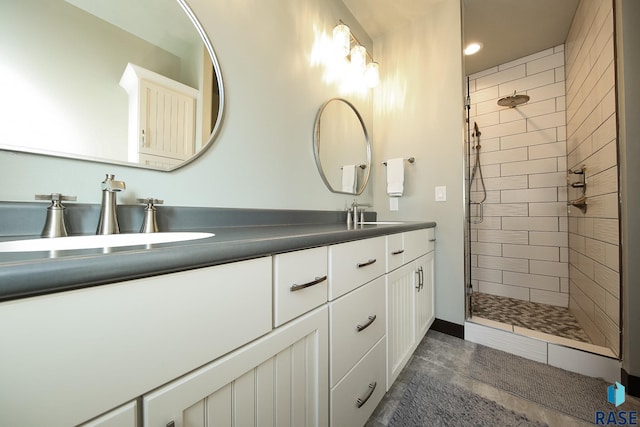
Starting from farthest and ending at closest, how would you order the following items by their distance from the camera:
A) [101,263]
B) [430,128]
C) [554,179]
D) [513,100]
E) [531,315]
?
[513,100] → [554,179] → [531,315] → [430,128] → [101,263]

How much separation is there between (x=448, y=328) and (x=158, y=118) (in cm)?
212

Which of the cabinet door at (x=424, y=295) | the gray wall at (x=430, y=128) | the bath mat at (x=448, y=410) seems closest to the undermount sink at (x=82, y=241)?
the bath mat at (x=448, y=410)

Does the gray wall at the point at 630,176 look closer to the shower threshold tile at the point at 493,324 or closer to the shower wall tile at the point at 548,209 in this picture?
the shower threshold tile at the point at 493,324

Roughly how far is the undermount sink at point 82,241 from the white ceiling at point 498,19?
210 centimetres

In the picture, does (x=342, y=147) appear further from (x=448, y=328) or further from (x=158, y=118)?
(x=448, y=328)

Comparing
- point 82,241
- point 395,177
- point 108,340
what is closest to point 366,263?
point 108,340

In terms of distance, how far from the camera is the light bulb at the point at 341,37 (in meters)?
1.62

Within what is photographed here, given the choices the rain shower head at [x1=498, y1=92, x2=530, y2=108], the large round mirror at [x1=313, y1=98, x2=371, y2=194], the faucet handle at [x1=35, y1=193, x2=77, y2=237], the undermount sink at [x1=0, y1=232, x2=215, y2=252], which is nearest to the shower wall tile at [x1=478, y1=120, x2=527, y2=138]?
the rain shower head at [x1=498, y1=92, x2=530, y2=108]

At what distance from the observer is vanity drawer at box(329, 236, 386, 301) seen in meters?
0.76

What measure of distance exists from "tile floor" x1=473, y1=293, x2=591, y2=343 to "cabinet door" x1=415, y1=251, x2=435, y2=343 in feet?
1.66

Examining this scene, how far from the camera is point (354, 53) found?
5.86 feet

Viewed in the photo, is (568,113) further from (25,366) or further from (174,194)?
(25,366)

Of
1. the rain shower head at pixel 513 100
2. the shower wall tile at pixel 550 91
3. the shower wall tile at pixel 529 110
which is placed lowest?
the shower wall tile at pixel 529 110

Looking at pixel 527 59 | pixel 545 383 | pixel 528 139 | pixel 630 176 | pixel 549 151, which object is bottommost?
pixel 545 383
